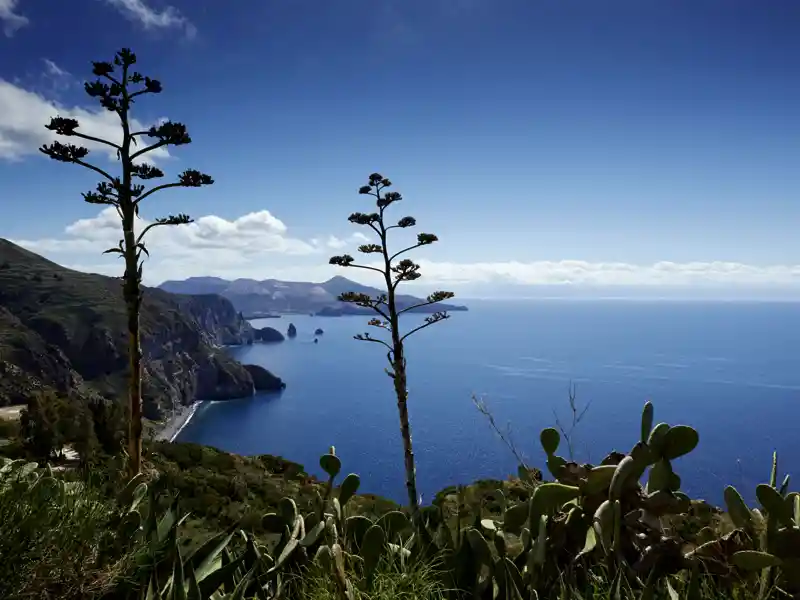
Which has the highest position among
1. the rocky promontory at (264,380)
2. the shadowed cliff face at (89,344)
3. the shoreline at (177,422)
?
the shadowed cliff face at (89,344)

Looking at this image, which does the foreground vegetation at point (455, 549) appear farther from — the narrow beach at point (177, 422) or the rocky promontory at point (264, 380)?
the rocky promontory at point (264, 380)

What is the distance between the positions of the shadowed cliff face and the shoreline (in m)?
2.47

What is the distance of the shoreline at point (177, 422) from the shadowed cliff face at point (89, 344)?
2470 mm

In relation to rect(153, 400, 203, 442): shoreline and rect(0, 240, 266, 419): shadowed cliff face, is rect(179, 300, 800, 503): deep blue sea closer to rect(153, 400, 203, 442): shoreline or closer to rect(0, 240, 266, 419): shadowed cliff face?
rect(153, 400, 203, 442): shoreline

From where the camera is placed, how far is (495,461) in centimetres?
6631

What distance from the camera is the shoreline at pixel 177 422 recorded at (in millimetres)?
101206

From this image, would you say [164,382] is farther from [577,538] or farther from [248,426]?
[577,538]

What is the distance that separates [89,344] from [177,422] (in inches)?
1149

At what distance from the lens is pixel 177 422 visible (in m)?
114

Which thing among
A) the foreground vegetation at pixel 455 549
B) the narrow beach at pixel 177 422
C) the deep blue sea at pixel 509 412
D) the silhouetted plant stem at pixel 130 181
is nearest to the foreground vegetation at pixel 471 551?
the foreground vegetation at pixel 455 549

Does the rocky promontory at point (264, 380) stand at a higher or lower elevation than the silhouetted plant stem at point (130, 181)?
lower

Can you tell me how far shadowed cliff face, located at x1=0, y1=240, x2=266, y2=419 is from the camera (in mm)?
103312

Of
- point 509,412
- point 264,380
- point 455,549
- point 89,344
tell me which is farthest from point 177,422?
point 455,549

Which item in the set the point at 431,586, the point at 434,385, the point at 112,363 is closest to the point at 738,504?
the point at 431,586
